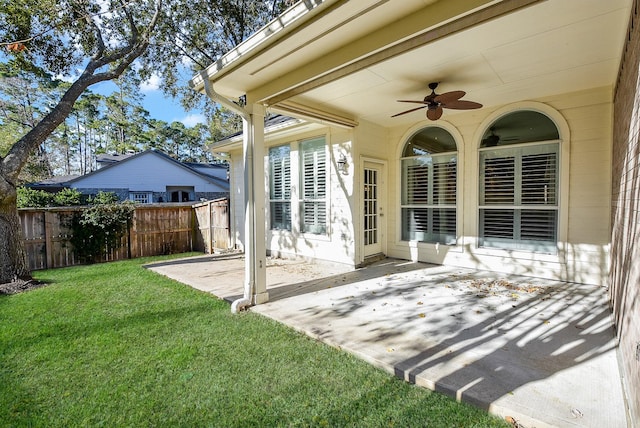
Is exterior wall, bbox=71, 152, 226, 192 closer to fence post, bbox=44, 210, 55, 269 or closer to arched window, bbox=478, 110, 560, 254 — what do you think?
fence post, bbox=44, 210, 55, 269

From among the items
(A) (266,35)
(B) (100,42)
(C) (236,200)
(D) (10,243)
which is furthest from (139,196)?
(A) (266,35)

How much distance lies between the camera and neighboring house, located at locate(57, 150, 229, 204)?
16875 millimetres

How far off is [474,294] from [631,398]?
2.32 meters

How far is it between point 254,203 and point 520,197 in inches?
171

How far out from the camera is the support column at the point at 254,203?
3.82 m

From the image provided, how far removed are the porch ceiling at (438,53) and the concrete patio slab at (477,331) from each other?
2.61 meters

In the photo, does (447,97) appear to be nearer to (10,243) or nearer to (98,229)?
(10,243)

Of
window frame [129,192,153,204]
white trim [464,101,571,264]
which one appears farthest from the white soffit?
window frame [129,192,153,204]

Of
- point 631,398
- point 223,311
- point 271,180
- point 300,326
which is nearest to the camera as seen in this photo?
point 631,398

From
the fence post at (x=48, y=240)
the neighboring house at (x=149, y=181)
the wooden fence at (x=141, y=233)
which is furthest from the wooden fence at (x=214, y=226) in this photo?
the neighboring house at (x=149, y=181)

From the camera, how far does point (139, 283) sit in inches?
199

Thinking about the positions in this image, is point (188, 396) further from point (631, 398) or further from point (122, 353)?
point (631, 398)

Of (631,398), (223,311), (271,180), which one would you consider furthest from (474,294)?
(271,180)

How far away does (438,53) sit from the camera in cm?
325
